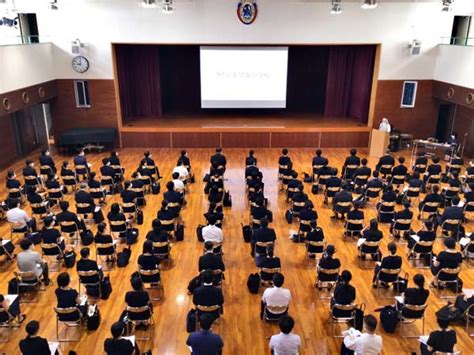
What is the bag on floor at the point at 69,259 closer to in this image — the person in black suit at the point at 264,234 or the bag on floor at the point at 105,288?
the bag on floor at the point at 105,288

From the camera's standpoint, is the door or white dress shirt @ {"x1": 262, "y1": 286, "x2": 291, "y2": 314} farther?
the door

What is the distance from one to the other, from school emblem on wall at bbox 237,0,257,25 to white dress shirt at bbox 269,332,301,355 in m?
14.4

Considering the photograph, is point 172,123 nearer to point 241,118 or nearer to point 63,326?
point 241,118

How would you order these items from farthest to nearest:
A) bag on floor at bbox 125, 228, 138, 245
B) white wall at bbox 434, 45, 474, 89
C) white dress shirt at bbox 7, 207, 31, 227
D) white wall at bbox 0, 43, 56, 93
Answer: white wall at bbox 434, 45, 474, 89
white wall at bbox 0, 43, 56, 93
bag on floor at bbox 125, 228, 138, 245
white dress shirt at bbox 7, 207, 31, 227

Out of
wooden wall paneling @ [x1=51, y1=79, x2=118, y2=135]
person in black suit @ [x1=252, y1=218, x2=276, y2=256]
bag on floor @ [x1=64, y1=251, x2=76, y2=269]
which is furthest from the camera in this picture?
wooden wall paneling @ [x1=51, y1=79, x2=118, y2=135]

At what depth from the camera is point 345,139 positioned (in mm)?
18828

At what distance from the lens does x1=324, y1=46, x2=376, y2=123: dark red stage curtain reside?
19.4 metres

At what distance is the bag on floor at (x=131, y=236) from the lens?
10.2 m

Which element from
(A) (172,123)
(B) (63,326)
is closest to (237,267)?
(B) (63,326)

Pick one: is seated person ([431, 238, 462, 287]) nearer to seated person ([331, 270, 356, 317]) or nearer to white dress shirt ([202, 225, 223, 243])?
seated person ([331, 270, 356, 317])

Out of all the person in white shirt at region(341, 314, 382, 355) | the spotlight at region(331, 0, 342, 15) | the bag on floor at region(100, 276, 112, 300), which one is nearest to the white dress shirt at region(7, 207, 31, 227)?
the bag on floor at region(100, 276, 112, 300)

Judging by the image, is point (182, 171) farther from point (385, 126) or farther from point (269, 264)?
point (385, 126)

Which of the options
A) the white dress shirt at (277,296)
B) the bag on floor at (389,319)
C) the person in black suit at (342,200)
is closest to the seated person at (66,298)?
the white dress shirt at (277,296)

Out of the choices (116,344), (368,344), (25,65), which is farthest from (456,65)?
(116,344)
